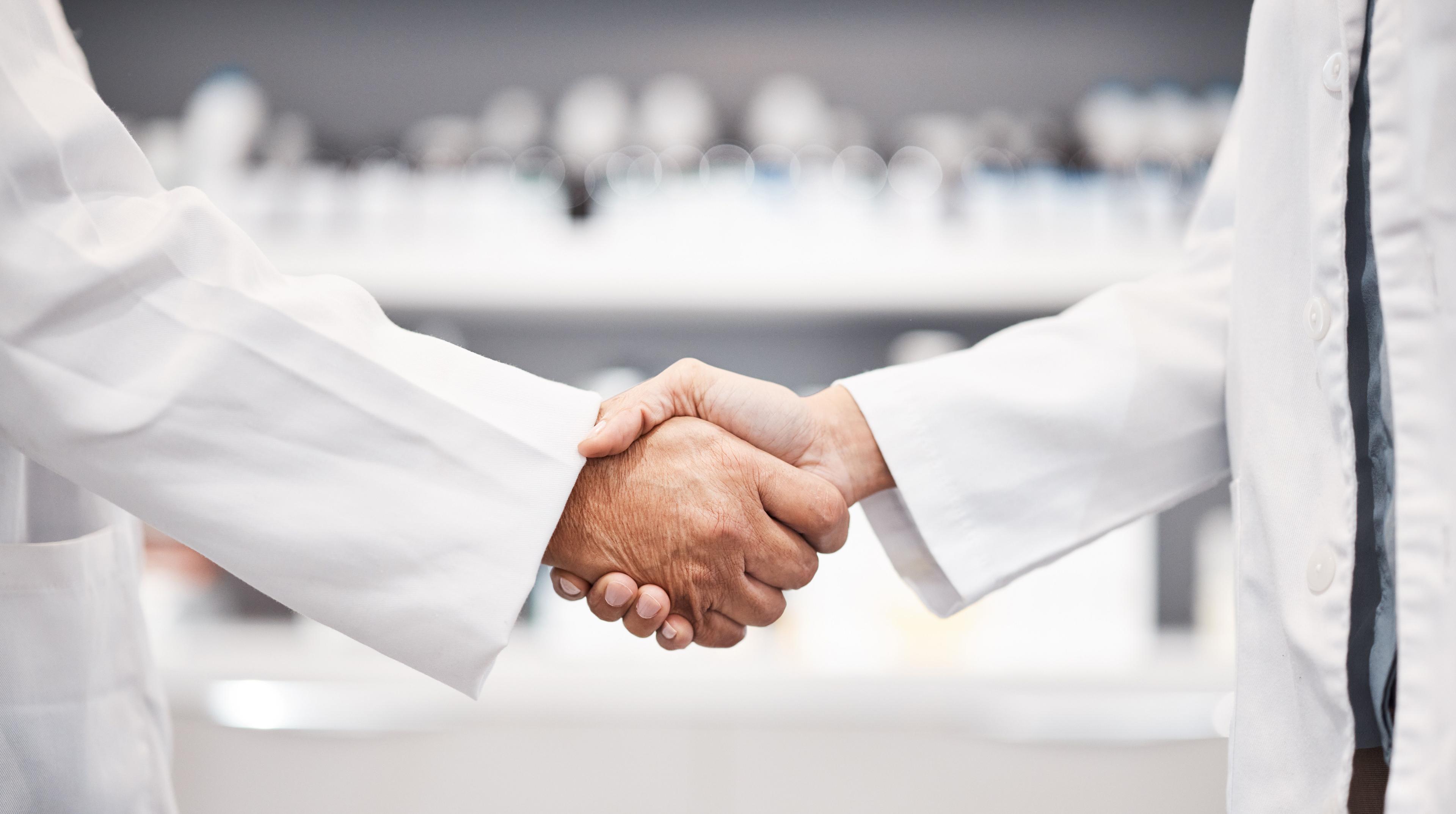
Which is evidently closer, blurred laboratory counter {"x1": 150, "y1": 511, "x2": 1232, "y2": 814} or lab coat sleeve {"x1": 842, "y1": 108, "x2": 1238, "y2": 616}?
lab coat sleeve {"x1": 842, "y1": 108, "x2": 1238, "y2": 616}

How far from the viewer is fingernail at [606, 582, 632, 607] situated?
67cm

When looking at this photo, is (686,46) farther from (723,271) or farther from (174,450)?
(174,450)

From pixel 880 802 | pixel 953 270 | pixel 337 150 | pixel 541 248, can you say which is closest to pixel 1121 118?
pixel 953 270

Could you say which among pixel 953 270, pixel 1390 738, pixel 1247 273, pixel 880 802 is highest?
pixel 1247 273

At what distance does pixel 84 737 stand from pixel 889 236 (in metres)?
0.91

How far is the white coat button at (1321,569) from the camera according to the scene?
47cm

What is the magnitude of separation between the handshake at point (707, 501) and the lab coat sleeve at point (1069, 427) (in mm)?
51

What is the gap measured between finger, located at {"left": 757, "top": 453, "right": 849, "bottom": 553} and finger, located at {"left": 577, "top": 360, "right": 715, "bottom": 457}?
72mm

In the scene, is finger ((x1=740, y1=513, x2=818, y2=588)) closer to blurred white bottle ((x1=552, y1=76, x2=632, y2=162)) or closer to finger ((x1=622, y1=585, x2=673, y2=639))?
finger ((x1=622, y1=585, x2=673, y2=639))

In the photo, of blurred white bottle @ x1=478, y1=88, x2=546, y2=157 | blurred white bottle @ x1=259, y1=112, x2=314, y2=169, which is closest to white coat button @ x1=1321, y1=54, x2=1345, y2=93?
blurred white bottle @ x1=478, y1=88, x2=546, y2=157

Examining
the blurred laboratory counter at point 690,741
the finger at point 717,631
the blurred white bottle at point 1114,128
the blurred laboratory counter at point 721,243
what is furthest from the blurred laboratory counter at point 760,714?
the blurred white bottle at point 1114,128

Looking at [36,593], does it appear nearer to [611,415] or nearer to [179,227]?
[179,227]

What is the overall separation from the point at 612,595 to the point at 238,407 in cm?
26

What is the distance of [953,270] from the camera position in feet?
3.70
